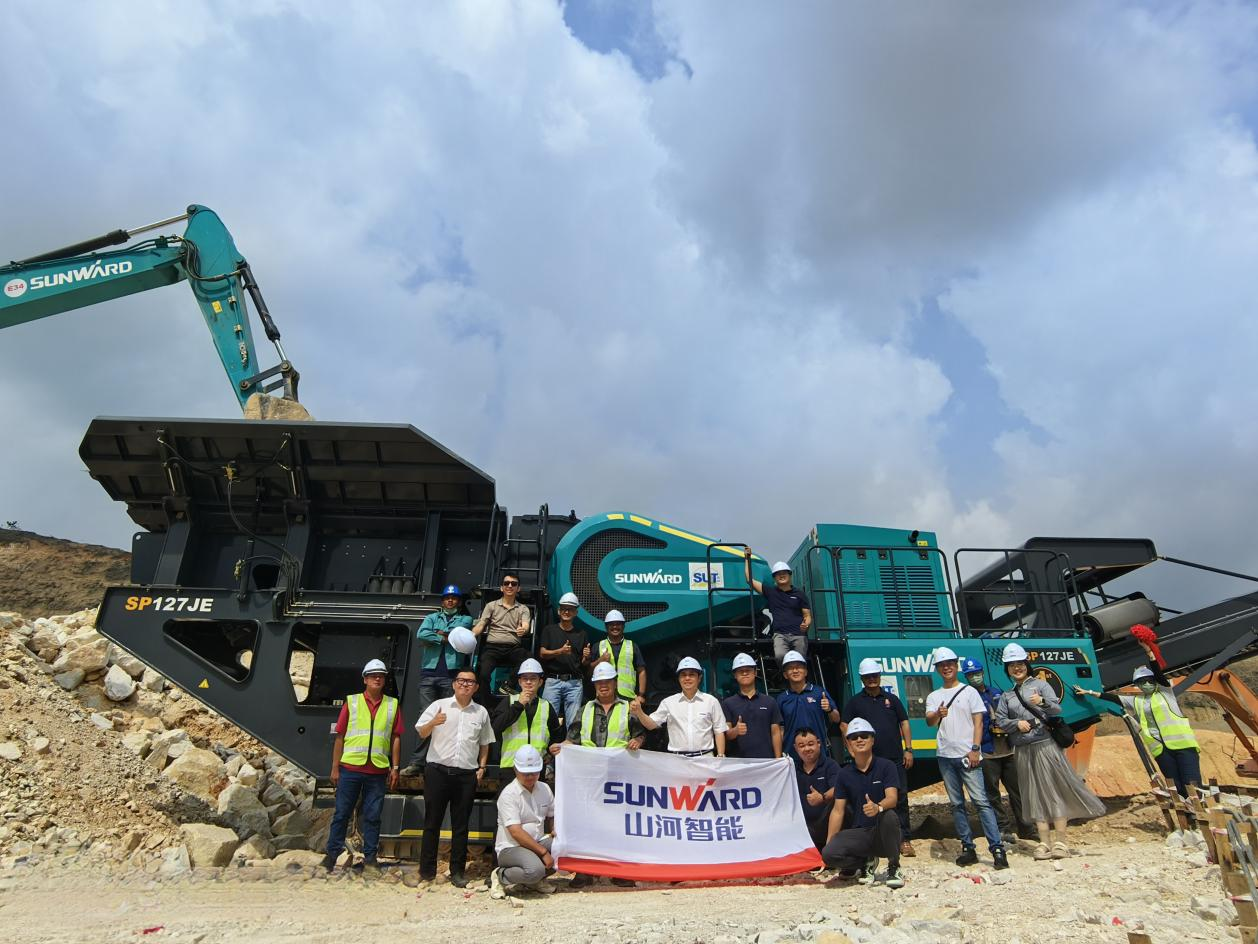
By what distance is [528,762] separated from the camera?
235 inches

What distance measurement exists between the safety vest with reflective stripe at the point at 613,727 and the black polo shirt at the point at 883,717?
1971 millimetres

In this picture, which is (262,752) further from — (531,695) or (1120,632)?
(1120,632)

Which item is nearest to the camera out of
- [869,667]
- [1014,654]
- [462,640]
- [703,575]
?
[462,640]

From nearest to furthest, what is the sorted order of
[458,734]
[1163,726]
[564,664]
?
[458,734] → [564,664] → [1163,726]

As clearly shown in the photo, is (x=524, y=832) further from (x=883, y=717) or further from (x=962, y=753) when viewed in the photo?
(x=962, y=753)

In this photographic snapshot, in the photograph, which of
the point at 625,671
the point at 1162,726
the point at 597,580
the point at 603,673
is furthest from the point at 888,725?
the point at 1162,726

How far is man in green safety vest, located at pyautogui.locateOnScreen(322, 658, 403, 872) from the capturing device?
6.40 m

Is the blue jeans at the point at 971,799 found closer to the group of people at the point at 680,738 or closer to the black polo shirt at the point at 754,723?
the group of people at the point at 680,738

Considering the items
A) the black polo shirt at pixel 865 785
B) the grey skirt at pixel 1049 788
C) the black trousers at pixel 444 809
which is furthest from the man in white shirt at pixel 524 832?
the grey skirt at pixel 1049 788

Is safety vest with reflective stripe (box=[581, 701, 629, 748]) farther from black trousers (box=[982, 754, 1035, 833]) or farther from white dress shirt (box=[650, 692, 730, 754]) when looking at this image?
black trousers (box=[982, 754, 1035, 833])

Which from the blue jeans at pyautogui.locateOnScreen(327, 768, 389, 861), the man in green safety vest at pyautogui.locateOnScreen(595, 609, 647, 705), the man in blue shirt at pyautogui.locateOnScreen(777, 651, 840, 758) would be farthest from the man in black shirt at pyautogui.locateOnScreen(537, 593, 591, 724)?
the man in blue shirt at pyautogui.locateOnScreen(777, 651, 840, 758)

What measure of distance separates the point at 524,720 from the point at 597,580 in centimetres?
209

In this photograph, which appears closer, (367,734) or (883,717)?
(367,734)

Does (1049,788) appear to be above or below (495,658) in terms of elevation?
below
